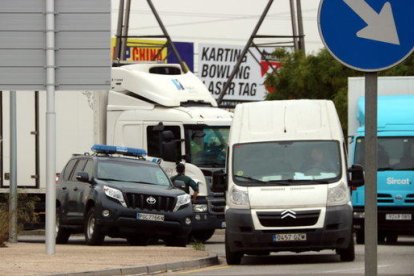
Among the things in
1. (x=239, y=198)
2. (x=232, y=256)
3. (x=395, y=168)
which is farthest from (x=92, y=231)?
(x=395, y=168)

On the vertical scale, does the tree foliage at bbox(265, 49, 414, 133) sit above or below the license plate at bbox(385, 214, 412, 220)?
above

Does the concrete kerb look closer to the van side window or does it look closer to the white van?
the white van

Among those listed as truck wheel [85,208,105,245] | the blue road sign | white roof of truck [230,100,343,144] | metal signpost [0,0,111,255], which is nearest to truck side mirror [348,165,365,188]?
white roof of truck [230,100,343,144]

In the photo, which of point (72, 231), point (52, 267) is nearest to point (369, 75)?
point (52, 267)

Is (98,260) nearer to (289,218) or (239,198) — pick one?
(239,198)

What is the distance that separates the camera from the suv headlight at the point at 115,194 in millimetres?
26594

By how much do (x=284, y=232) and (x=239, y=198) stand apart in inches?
35.6

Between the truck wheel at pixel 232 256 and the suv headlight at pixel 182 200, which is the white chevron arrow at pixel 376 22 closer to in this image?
the truck wheel at pixel 232 256

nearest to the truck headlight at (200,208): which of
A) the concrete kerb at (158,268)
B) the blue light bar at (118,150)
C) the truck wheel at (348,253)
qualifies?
the blue light bar at (118,150)

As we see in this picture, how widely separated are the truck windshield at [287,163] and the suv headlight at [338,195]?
0.68ft

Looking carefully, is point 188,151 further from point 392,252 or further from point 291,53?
point 291,53

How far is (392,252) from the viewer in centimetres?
2583

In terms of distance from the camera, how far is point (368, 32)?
8578mm

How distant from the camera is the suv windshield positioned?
91.1 ft
